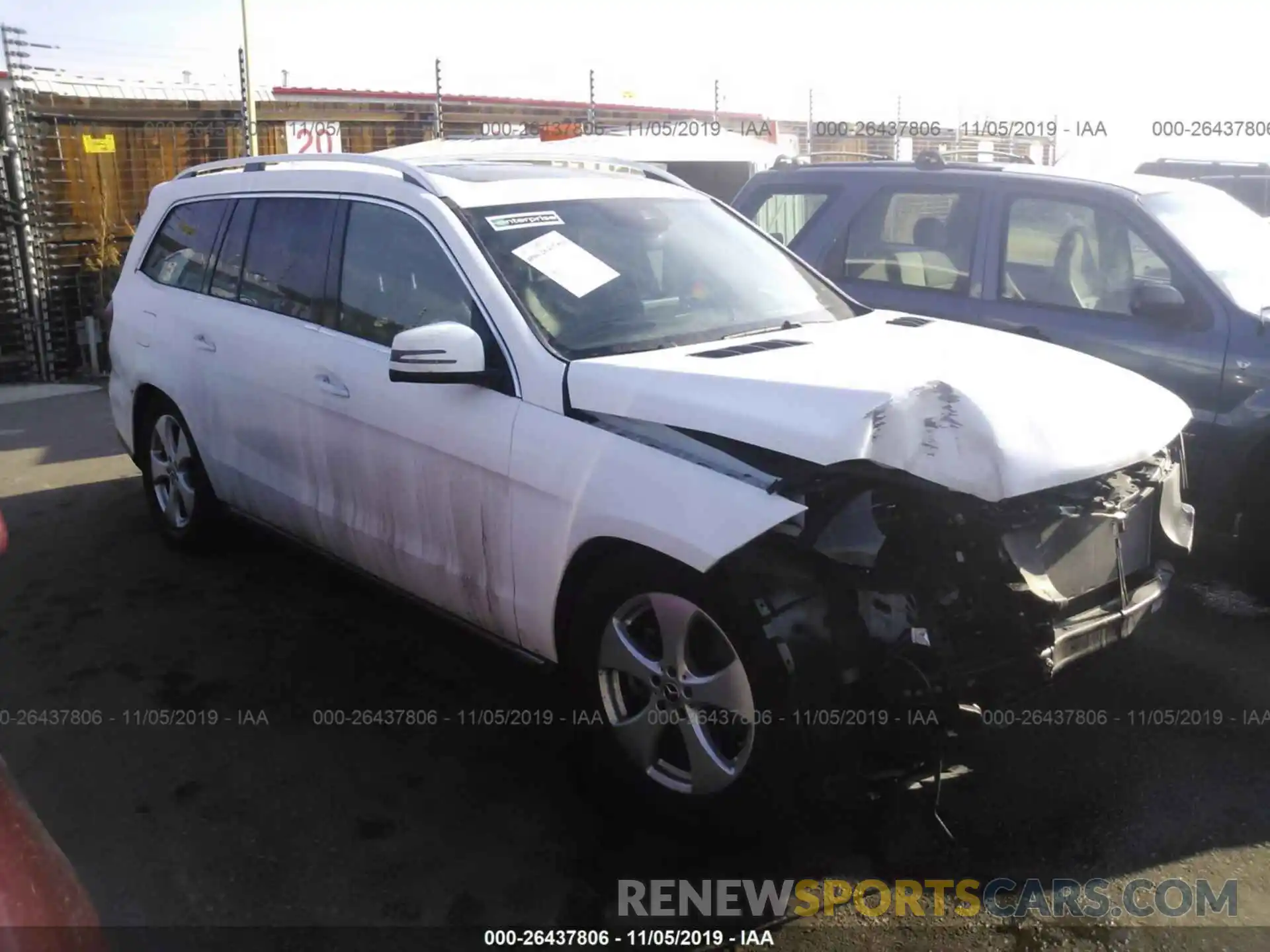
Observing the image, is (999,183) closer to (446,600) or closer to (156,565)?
(446,600)

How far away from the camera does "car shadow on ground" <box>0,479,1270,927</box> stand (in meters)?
3.15

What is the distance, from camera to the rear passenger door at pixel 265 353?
448 centimetres

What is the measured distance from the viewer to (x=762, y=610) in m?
2.85

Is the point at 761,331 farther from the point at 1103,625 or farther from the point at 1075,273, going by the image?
the point at 1075,273

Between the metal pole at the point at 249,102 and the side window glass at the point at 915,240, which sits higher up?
the metal pole at the point at 249,102

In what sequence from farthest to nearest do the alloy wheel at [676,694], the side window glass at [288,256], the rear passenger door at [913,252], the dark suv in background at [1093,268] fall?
the rear passenger door at [913,252], the dark suv in background at [1093,268], the side window glass at [288,256], the alloy wheel at [676,694]

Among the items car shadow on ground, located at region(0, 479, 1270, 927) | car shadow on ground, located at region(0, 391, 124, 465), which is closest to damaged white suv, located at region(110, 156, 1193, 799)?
car shadow on ground, located at region(0, 479, 1270, 927)

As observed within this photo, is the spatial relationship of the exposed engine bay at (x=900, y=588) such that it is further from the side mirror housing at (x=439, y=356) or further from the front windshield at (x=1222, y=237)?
the front windshield at (x=1222, y=237)

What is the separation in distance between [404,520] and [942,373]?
6.08ft

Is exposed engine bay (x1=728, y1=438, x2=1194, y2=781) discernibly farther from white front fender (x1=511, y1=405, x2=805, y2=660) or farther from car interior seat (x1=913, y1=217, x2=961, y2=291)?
car interior seat (x1=913, y1=217, x2=961, y2=291)

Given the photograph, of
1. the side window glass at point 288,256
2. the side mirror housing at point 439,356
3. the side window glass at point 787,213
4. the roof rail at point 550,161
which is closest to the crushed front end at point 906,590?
the side mirror housing at point 439,356

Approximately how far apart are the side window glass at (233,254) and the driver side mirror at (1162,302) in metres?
3.83

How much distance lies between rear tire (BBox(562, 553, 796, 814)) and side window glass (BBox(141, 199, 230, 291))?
Answer: 2943mm

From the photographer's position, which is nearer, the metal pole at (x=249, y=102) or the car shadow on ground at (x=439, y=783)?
the car shadow on ground at (x=439, y=783)
